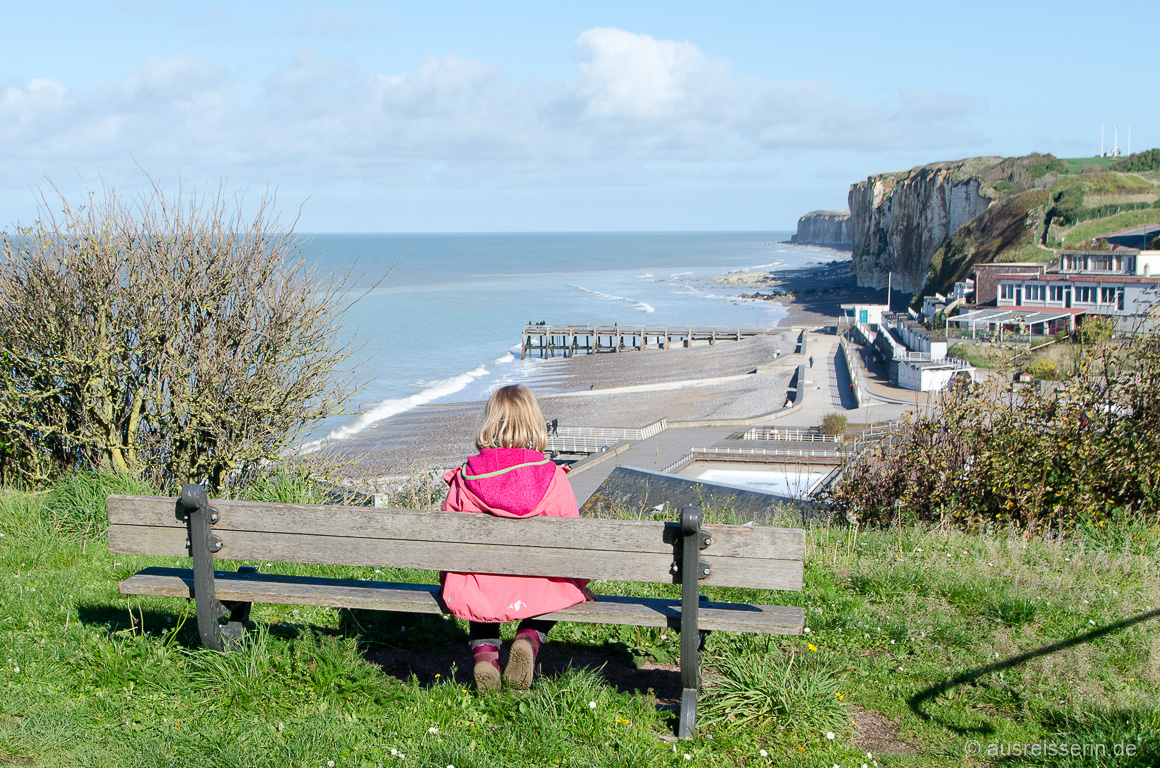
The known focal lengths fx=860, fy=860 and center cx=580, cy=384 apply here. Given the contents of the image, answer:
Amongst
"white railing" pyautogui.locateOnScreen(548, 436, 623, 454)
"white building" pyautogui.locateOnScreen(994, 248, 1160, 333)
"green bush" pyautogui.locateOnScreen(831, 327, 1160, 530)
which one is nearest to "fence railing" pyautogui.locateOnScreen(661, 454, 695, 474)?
"white railing" pyautogui.locateOnScreen(548, 436, 623, 454)

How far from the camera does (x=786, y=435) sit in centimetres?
2903

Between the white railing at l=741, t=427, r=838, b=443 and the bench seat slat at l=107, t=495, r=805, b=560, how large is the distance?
25952 mm

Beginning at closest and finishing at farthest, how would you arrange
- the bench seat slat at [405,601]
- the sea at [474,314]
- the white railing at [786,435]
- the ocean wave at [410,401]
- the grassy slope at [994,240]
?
the bench seat slat at [405,601] < the white railing at [786,435] < the ocean wave at [410,401] < the sea at [474,314] < the grassy slope at [994,240]

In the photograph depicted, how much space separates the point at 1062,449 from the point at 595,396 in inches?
1444

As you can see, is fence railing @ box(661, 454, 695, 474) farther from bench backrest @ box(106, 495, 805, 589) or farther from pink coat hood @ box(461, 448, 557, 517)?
bench backrest @ box(106, 495, 805, 589)

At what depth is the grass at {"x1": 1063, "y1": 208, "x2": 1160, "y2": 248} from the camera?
64.7 metres

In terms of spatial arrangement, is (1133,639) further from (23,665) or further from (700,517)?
(23,665)

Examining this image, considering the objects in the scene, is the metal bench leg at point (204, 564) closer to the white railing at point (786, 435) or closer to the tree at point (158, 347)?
the tree at point (158, 347)

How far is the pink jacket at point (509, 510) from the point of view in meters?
3.16

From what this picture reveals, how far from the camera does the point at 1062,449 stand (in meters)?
6.14

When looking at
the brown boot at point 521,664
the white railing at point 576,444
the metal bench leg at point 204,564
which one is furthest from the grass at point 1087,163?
the metal bench leg at point 204,564

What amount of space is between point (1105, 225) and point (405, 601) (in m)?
75.7

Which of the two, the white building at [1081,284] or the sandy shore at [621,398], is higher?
the white building at [1081,284]

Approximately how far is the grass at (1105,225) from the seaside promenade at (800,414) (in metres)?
24.5
